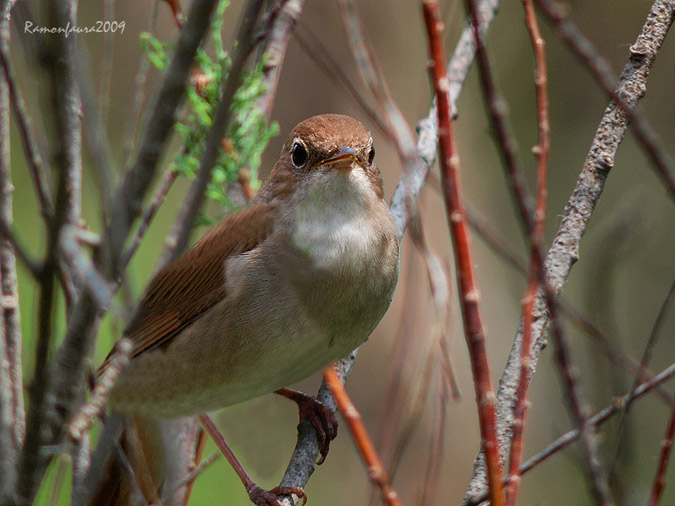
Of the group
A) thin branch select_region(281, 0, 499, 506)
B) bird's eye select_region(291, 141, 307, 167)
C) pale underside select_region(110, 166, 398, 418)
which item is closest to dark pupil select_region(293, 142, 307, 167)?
bird's eye select_region(291, 141, 307, 167)

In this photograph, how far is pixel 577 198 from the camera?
2.65 meters

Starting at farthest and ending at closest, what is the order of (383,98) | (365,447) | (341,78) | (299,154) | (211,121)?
(299,154) → (341,78) → (211,121) → (383,98) → (365,447)

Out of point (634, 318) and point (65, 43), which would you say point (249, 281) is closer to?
point (65, 43)

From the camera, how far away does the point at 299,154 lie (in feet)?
10.7

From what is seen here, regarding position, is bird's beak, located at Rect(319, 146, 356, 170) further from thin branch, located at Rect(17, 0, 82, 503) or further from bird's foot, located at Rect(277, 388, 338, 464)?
thin branch, located at Rect(17, 0, 82, 503)

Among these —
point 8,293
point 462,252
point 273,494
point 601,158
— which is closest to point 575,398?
point 462,252

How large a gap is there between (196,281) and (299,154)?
754mm

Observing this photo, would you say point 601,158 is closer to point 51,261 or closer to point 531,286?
point 531,286

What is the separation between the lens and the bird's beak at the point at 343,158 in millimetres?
3078

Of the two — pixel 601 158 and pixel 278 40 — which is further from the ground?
pixel 278 40

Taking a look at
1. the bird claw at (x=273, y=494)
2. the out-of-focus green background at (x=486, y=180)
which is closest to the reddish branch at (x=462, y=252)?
the bird claw at (x=273, y=494)

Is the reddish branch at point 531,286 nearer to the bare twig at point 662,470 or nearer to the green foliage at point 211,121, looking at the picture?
the bare twig at point 662,470

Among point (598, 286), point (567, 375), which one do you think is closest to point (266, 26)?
point (598, 286)

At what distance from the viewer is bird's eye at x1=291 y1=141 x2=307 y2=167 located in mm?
3248
